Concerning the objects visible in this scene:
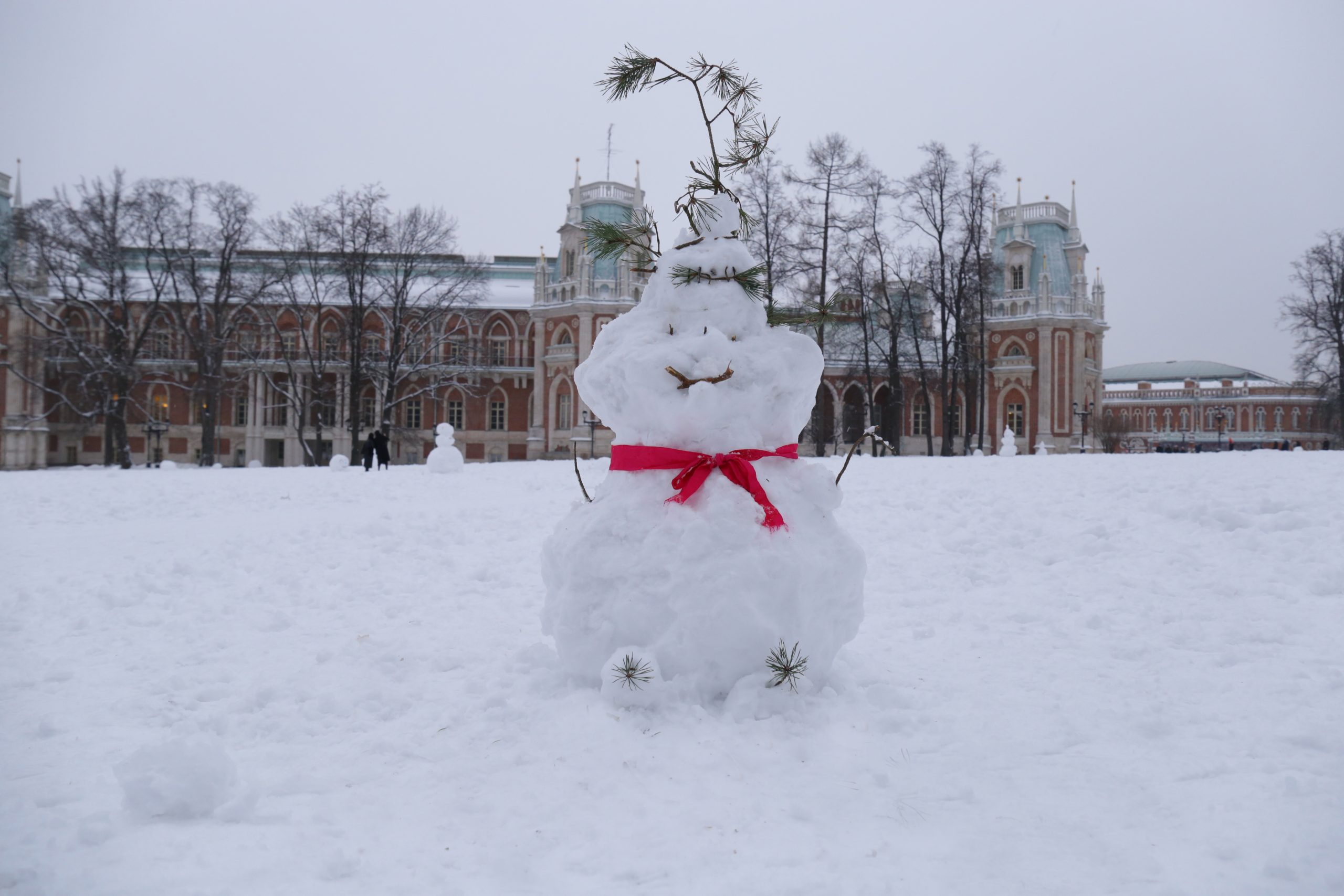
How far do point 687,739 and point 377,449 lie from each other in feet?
68.8

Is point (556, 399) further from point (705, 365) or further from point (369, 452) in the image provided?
point (705, 365)

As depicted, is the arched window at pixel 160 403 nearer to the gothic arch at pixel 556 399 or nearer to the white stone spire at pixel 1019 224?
the gothic arch at pixel 556 399

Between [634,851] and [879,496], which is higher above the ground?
[879,496]

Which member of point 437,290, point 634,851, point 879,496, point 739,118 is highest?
point 437,290

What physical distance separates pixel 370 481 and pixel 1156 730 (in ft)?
48.8

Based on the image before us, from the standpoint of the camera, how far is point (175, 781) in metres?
2.90

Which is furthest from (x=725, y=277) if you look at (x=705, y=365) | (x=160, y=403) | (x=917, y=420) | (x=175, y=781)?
(x=160, y=403)

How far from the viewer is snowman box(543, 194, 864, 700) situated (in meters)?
3.70

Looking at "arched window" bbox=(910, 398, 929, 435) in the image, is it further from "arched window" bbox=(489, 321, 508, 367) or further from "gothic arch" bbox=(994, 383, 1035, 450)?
"arched window" bbox=(489, 321, 508, 367)

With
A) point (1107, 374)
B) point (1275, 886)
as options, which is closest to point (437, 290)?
point (1275, 886)

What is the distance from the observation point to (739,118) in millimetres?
4418

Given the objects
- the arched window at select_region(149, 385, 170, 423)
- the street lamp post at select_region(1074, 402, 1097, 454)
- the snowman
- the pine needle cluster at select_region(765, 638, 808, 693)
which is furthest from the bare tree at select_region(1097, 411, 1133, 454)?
the arched window at select_region(149, 385, 170, 423)

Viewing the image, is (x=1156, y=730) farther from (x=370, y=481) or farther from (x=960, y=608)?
(x=370, y=481)

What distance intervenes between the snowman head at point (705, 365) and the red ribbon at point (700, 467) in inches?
2.4
